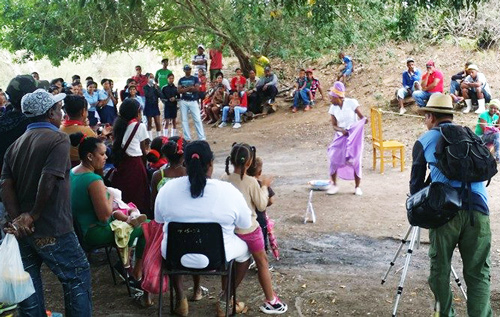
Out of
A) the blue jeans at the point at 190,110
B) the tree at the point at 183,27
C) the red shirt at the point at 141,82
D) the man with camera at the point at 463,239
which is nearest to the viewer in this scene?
the man with camera at the point at 463,239

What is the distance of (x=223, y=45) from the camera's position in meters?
18.1

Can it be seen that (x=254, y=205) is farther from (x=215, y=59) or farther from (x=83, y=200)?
(x=215, y=59)

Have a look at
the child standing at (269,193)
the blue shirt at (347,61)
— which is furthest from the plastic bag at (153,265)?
the blue shirt at (347,61)

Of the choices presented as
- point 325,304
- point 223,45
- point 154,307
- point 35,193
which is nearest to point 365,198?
point 325,304

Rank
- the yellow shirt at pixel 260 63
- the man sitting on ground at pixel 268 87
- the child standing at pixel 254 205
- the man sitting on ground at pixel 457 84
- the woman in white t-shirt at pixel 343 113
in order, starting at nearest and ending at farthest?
1. the child standing at pixel 254 205
2. the woman in white t-shirt at pixel 343 113
3. the man sitting on ground at pixel 457 84
4. the man sitting on ground at pixel 268 87
5. the yellow shirt at pixel 260 63

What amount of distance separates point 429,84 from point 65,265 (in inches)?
485

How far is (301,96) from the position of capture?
18188 mm

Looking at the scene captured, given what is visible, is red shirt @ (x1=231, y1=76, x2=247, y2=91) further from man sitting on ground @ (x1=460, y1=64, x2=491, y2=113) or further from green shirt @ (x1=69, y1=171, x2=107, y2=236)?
green shirt @ (x1=69, y1=171, x2=107, y2=236)

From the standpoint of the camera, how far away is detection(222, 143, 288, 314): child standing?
4.96 meters

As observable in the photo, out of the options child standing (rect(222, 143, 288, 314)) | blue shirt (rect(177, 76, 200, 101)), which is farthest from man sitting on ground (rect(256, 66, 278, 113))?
child standing (rect(222, 143, 288, 314))

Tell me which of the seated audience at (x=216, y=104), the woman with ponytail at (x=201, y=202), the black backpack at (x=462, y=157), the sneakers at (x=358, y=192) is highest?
the black backpack at (x=462, y=157)

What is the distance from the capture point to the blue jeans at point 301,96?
711 inches

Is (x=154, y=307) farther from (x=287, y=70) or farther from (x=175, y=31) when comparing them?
(x=287, y=70)

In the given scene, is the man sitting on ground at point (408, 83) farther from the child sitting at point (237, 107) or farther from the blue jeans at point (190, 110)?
the blue jeans at point (190, 110)
